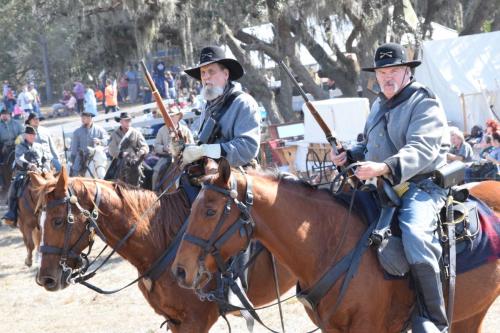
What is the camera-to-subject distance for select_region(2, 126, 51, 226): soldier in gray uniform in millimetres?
12477

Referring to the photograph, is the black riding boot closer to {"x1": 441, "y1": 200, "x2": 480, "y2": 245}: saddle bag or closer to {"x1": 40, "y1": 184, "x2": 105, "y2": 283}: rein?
{"x1": 441, "y1": 200, "x2": 480, "y2": 245}: saddle bag

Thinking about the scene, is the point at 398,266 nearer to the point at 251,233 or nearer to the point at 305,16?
the point at 251,233

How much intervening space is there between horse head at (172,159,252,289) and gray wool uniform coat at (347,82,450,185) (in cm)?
93

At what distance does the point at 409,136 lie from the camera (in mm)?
4590

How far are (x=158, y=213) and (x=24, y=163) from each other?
756cm

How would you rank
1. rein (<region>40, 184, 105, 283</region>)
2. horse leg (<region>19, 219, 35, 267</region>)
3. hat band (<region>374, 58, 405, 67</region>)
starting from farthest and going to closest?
horse leg (<region>19, 219, 35, 267</region>) → rein (<region>40, 184, 105, 283</region>) → hat band (<region>374, 58, 405, 67</region>)

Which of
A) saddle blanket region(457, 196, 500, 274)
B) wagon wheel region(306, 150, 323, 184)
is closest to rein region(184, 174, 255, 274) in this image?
saddle blanket region(457, 196, 500, 274)

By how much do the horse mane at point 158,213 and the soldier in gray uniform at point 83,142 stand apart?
9.41 metres

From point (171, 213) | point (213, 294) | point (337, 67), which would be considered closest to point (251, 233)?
point (213, 294)

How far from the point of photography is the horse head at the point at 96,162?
15.0 meters

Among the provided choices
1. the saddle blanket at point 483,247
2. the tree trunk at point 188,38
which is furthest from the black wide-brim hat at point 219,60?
the tree trunk at point 188,38

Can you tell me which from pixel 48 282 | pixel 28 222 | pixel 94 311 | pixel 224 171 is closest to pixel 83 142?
pixel 28 222

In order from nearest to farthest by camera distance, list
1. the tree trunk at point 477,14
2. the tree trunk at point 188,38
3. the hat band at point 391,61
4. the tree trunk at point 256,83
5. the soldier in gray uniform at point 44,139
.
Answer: the hat band at point 391,61 < the soldier in gray uniform at point 44,139 < the tree trunk at point 188,38 < the tree trunk at point 256,83 < the tree trunk at point 477,14

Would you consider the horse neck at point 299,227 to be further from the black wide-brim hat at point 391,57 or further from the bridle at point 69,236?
the bridle at point 69,236
